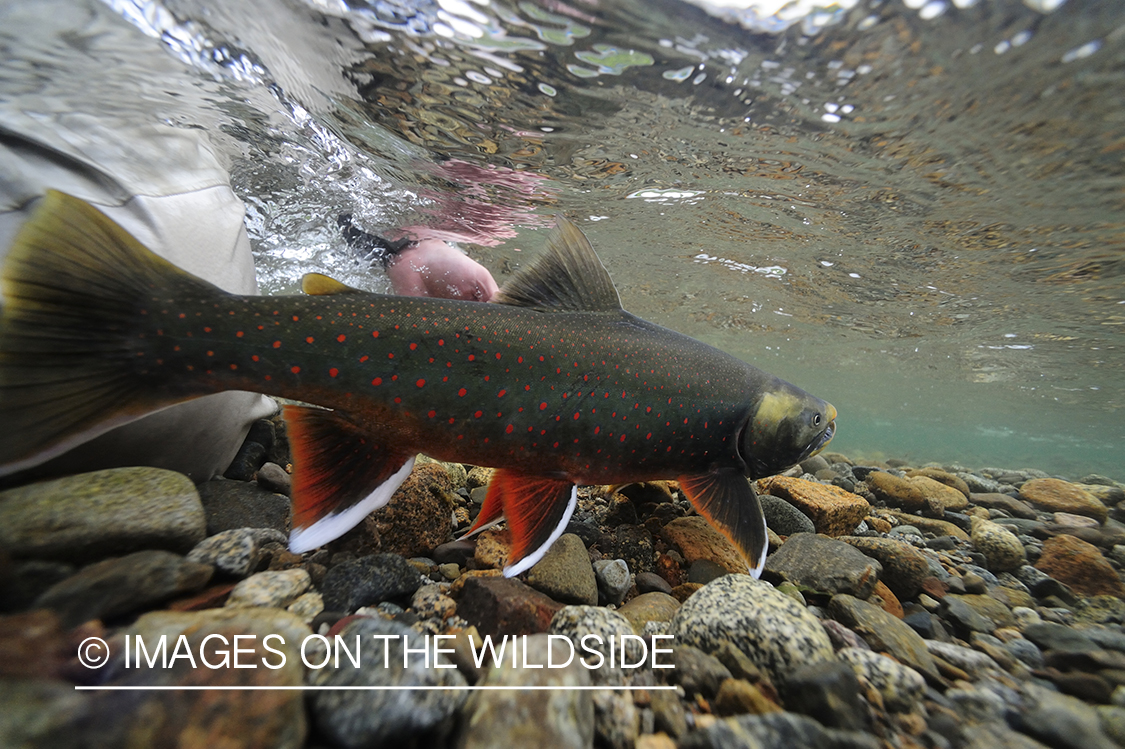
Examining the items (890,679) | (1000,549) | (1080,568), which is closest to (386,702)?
(890,679)

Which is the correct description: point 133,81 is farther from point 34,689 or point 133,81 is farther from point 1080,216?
point 1080,216

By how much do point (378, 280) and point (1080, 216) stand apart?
44.1ft

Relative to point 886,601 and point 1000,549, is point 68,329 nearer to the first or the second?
point 886,601

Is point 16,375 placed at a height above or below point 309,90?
below

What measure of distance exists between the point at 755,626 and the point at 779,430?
1.26 m

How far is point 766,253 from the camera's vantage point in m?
9.64

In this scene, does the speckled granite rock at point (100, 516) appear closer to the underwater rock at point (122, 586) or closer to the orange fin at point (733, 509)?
the underwater rock at point (122, 586)

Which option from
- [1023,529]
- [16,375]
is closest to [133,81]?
[16,375]

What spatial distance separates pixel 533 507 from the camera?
2213mm

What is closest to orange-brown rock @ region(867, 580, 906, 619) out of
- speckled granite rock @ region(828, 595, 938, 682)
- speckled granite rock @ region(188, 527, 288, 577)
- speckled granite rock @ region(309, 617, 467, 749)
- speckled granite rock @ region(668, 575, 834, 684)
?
speckled granite rock @ region(828, 595, 938, 682)

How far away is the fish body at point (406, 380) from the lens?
5.00 ft

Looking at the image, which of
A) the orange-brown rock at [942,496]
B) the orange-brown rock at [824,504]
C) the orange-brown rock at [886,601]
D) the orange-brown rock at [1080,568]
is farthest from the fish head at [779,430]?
the orange-brown rock at [942,496]

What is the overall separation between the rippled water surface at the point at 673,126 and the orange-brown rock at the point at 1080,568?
4.22 metres

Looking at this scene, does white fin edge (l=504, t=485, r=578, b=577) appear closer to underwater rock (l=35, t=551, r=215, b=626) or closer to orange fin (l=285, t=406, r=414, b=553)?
orange fin (l=285, t=406, r=414, b=553)
